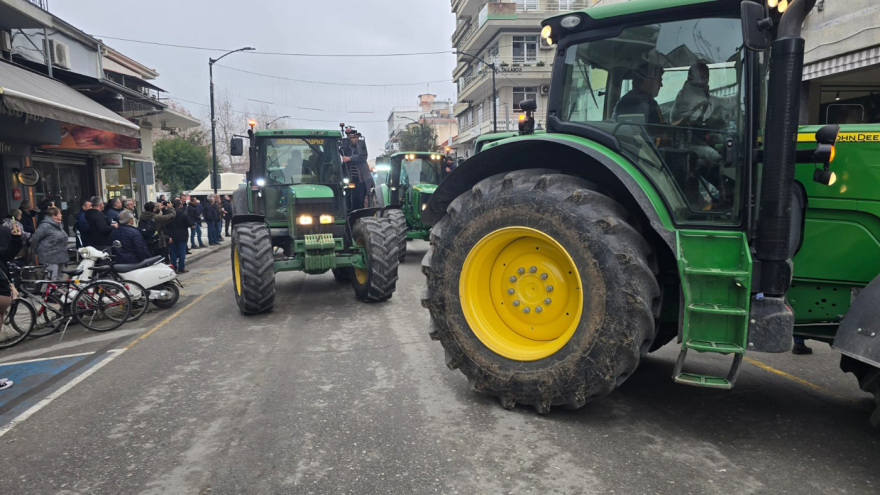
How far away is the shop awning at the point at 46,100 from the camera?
8.98 meters

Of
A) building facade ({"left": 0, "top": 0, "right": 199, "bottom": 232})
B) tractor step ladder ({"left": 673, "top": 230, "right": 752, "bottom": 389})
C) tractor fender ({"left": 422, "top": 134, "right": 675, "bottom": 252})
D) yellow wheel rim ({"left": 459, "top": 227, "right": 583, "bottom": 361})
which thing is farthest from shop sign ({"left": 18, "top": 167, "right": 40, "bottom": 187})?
tractor step ladder ({"left": 673, "top": 230, "right": 752, "bottom": 389})

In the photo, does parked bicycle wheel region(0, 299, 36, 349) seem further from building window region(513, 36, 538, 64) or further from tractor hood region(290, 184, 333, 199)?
building window region(513, 36, 538, 64)

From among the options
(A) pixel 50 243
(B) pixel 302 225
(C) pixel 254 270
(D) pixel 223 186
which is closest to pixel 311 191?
(B) pixel 302 225

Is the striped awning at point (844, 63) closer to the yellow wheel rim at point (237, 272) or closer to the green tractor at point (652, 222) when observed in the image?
the green tractor at point (652, 222)

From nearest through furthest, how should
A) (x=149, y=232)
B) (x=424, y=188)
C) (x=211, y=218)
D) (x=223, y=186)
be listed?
1. (x=149, y=232)
2. (x=424, y=188)
3. (x=211, y=218)
4. (x=223, y=186)

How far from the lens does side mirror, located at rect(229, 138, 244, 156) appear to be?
30.3 ft

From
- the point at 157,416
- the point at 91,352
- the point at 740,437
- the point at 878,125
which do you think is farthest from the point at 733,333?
the point at 91,352

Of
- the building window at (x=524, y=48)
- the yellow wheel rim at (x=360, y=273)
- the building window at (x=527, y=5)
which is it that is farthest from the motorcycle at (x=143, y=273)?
the building window at (x=527, y=5)

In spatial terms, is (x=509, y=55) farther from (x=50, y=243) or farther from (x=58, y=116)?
(x=50, y=243)

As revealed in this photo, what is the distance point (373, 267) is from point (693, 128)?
5.51 m

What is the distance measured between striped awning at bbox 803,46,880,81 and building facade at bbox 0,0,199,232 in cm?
1344

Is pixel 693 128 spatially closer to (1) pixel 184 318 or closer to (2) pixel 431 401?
(2) pixel 431 401

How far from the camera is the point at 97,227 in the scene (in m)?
10.3

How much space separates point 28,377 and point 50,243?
4.06 metres
